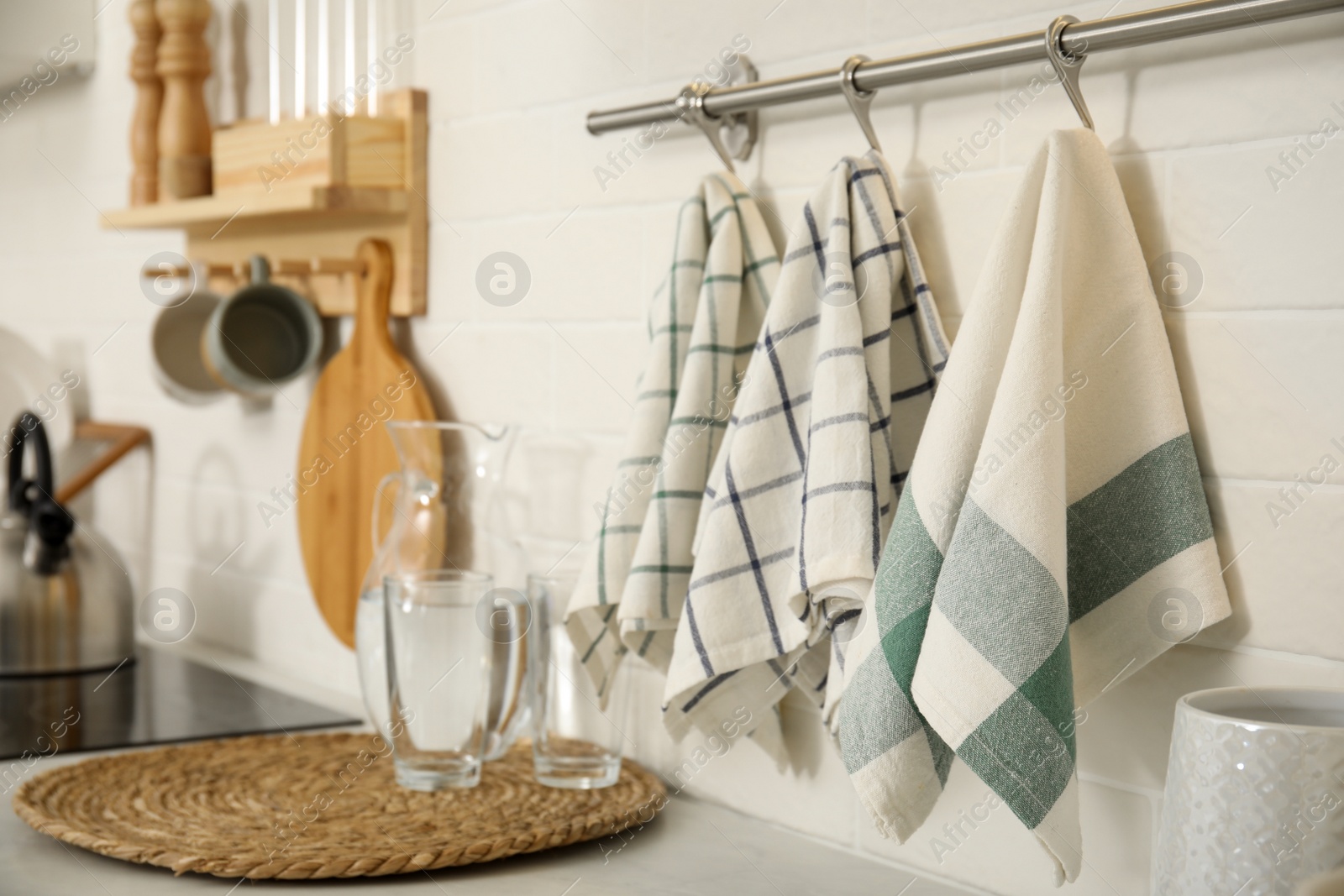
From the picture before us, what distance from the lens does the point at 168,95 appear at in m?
1.52

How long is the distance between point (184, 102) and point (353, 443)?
0.48 meters

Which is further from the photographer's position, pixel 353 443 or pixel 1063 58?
pixel 353 443

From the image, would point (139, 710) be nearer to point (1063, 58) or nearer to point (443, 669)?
point (443, 669)

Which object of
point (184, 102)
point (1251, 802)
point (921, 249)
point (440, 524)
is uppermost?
point (184, 102)

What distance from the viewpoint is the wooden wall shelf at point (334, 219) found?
126 centimetres

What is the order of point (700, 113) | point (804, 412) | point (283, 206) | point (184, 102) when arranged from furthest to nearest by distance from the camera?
1. point (184, 102)
2. point (283, 206)
3. point (700, 113)
4. point (804, 412)

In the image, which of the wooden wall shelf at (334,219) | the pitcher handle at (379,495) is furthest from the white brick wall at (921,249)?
the pitcher handle at (379,495)

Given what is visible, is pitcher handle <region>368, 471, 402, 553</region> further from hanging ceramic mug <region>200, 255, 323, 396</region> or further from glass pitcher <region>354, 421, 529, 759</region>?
hanging ceramic mug <region>200, 255, 323, 396</region>

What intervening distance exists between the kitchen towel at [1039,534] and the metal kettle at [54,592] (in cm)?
103

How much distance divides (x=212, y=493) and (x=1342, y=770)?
1.35m

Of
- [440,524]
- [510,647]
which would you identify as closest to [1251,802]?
[510,647]

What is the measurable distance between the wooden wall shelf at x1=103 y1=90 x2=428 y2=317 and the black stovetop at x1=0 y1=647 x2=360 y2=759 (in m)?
0.39

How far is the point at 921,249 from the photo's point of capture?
86cm

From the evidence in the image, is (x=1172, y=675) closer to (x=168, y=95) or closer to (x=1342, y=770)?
(x=1342, y=770)
